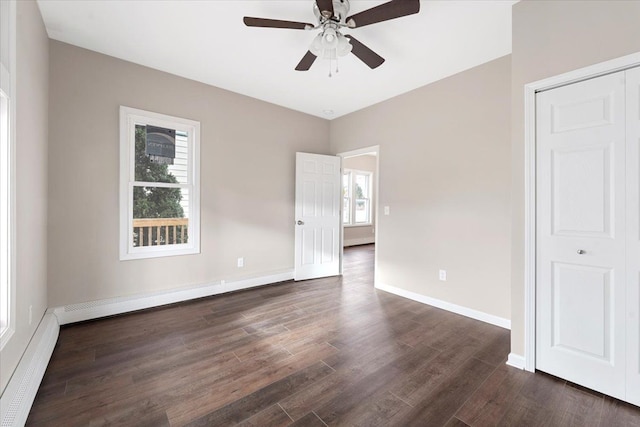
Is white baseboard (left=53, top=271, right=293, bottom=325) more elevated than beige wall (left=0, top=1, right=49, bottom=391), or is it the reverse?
beige wall (left=0, top=1, right=49, bottom=391)

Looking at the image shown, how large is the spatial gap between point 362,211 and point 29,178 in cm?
769

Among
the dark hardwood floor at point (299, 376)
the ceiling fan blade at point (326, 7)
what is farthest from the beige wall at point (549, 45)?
the ceiling fan blade at point (326, 7)

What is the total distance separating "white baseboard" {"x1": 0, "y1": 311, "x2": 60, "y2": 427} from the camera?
1410 mm

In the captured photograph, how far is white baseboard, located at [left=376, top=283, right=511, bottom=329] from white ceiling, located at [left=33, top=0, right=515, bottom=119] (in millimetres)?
2687

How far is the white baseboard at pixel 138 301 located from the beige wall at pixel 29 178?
0.27 m

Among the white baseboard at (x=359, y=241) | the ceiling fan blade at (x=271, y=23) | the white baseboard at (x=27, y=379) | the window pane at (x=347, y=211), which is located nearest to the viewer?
the white baseboard at (x=27, y=379)

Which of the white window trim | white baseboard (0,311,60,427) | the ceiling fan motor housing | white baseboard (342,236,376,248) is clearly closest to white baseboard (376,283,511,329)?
the ceiling fan motor housing

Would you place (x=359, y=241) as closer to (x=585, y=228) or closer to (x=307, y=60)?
(x=307, y=60)

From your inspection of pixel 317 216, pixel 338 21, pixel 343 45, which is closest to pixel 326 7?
pixel 338 21

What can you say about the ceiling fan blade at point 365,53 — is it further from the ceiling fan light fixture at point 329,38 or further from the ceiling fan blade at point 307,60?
the ceiling fan blade at point 307,60

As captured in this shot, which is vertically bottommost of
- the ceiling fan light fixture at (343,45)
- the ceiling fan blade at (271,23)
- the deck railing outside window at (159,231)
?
the deck railing outside window at (159,231)

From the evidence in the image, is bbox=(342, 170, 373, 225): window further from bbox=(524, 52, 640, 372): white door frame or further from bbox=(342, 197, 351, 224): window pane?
bbox=(524, 52, 640, 372): white door frame

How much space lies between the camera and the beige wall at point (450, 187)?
2844 mm

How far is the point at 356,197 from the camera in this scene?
8.63 metres
